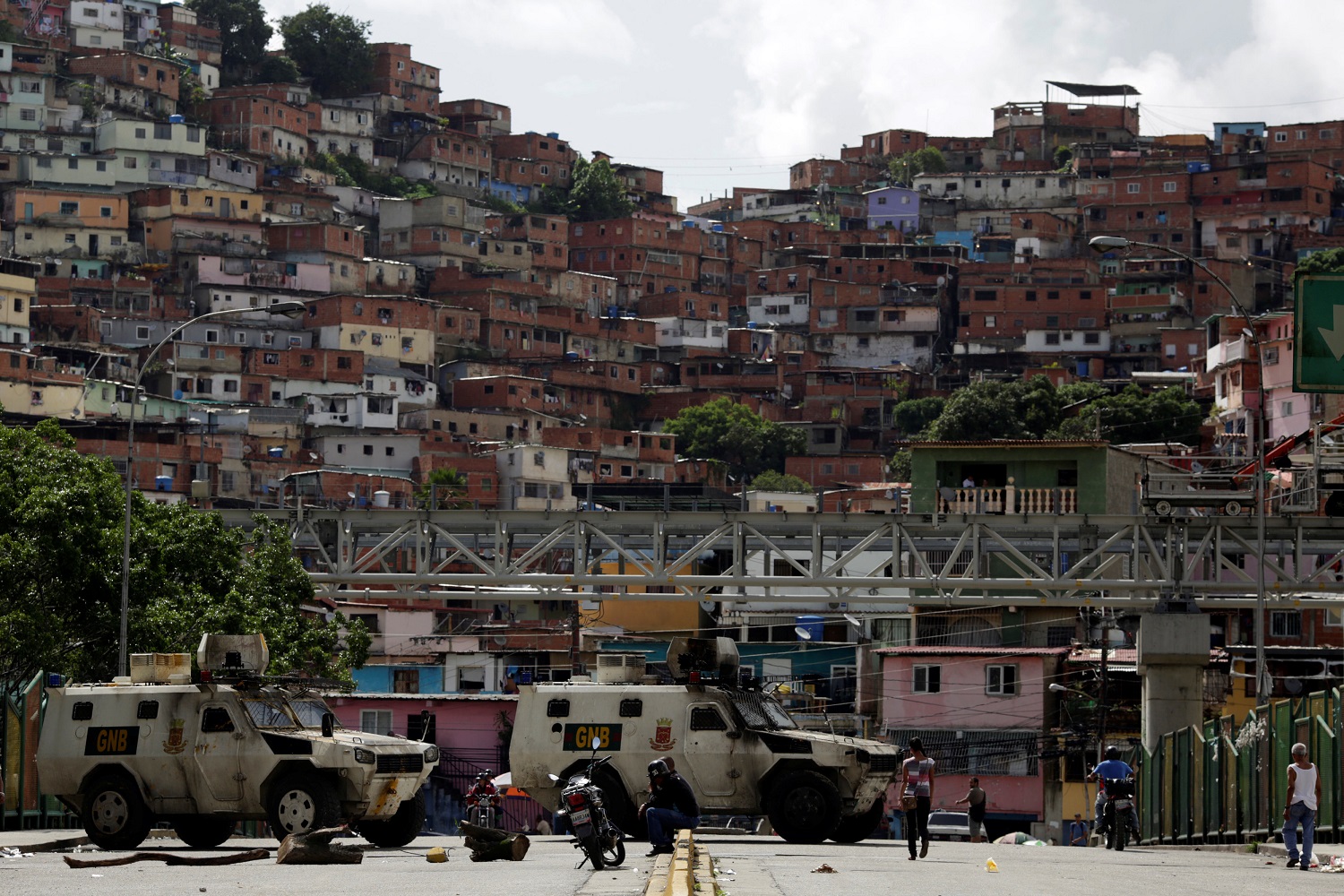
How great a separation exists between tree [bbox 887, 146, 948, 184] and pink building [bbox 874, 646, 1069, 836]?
388 ft

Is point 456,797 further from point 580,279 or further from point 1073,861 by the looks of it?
point 580,279

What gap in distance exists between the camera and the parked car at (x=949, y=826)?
46.3m

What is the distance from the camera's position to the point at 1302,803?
19531 mm

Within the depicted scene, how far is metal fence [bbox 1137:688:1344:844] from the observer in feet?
71.2

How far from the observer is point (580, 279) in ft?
492

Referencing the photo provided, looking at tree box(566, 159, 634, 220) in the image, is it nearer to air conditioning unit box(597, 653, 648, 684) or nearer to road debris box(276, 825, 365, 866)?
air conditioning unit box(597, 653, 648, 684)

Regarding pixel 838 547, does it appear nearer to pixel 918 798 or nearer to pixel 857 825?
pixel 857 825

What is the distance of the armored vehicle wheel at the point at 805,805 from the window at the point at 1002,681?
32237 millimetres

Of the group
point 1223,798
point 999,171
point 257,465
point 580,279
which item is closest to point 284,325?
point 257,465

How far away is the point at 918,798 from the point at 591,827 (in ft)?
16.3

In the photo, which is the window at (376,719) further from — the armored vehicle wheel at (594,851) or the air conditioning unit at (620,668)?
the armored vehicle wheel at (594,851)

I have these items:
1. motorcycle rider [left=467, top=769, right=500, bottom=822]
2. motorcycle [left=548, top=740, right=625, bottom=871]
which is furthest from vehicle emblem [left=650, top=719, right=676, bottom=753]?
motorcycle rider [left=467, top=769, right=500, bottom=822]

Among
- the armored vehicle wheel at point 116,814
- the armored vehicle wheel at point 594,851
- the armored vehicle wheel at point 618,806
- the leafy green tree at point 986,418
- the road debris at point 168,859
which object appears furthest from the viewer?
the leafy green tree at point 986,418

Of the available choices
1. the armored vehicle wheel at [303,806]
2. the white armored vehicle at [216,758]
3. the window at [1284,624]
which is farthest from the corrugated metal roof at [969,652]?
the armored vehicle wheel at [303,806]
